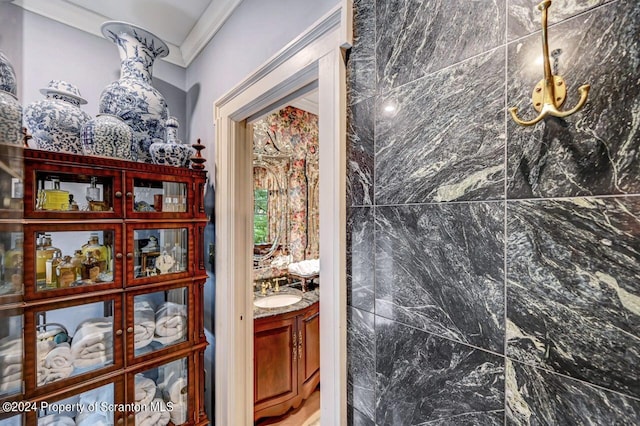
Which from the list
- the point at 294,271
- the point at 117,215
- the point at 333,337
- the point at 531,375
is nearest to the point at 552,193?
the point at 531,375

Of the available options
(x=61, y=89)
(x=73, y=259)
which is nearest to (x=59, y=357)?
(x=73, y=259)

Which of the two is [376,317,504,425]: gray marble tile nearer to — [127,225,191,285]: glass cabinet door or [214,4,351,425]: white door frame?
[214,4,351,425]: white door frame

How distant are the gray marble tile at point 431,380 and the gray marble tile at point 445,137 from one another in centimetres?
33

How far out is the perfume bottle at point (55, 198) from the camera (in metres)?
1.03

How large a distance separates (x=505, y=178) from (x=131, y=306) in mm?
1446

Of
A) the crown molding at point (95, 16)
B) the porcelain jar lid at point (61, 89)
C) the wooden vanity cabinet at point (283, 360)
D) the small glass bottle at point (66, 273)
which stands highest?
the crown molding at point (95, 16)

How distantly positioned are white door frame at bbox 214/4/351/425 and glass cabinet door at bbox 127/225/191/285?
0.18m

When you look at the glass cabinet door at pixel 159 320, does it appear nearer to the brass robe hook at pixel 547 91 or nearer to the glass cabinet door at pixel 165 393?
the glass cabinet door at pixel 165 393

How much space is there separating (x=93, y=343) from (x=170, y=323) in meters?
0.30

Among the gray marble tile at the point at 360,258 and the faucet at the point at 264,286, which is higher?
the gray marble tile at the point at 360,258

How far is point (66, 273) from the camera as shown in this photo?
3.56 ft

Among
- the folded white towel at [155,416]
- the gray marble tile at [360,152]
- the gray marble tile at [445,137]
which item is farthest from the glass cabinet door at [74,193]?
the gray marble tile at [445,137]

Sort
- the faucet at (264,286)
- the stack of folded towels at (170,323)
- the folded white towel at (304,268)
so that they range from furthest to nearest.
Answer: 1. the folded white towel at (304,268)
2. the faucet at (264,286)
3. the stack of folded towels at (170,323)

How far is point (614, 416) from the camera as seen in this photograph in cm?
41
